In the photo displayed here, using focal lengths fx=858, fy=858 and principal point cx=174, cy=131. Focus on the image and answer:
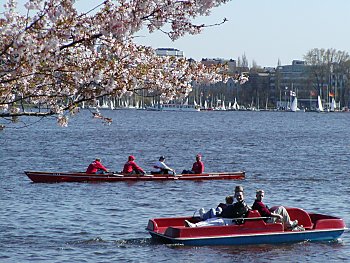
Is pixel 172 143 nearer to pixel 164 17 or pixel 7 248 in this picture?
pixel 7 248

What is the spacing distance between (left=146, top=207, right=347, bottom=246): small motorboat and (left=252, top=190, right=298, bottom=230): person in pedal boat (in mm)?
174

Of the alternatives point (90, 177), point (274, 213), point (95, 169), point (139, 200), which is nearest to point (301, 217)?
point (274, 213)

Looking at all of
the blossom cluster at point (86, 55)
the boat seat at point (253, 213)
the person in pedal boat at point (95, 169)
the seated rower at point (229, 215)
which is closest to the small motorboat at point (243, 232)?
the boat seat at point (253, 213)

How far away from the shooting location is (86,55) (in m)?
14.6

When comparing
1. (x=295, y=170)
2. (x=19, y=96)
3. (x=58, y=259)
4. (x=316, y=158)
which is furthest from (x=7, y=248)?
(x=316, y=158)

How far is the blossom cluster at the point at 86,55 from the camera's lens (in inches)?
505

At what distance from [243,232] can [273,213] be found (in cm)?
108

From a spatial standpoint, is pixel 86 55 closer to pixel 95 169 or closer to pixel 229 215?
pixel 229 215

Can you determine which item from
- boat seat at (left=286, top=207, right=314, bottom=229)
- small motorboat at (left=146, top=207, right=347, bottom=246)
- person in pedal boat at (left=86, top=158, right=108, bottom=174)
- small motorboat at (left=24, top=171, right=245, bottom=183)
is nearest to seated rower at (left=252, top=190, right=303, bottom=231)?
small motorboat at (left=146, top=207, right=347, bottom=246)

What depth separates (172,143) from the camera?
79812 mm

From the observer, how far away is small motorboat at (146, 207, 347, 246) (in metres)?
23.2

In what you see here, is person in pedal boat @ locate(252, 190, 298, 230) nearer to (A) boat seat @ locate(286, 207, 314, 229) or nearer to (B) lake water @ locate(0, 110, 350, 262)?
(B) lake water @ locate(0, 110, 350, 262)

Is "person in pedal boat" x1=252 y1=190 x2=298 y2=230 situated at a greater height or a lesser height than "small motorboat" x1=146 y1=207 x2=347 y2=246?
greater

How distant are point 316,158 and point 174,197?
27867mm
